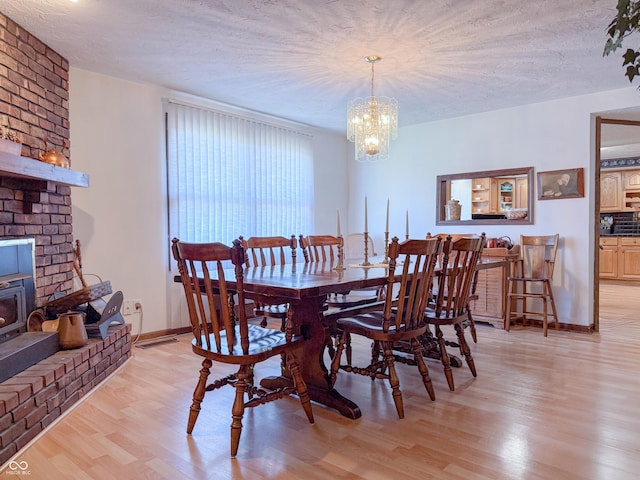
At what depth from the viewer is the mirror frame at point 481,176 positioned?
180 inches

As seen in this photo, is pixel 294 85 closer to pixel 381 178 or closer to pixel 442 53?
pixel 442 53

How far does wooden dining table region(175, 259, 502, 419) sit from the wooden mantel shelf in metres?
1.00

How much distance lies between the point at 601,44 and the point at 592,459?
267cm

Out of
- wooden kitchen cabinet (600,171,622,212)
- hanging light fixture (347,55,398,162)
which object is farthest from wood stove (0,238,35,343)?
wooden kitchen cabinet (600,171,622,212)

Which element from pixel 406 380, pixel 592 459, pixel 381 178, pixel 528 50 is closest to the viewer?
pixel 592 459

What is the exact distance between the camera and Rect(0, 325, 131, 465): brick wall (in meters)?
1.88

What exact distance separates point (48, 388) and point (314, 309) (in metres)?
1.40

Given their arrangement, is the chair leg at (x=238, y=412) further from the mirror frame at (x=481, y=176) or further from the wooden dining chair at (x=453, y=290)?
the mirror frame at (x=481, y=176)

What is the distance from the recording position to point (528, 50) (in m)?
3.08

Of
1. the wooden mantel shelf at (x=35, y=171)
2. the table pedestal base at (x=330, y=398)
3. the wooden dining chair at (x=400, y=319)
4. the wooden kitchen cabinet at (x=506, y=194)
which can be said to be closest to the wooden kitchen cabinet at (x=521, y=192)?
the wooden kitchen cabinet at (x=506, y=194)

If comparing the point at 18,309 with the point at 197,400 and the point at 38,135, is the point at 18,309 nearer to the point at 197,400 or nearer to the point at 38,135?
the point at 38,135

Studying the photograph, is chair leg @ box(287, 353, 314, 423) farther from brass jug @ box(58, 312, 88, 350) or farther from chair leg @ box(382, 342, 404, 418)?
brass jug @ box(58, 312, 88, 350)

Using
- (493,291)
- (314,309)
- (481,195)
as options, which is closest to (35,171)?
(314,309)

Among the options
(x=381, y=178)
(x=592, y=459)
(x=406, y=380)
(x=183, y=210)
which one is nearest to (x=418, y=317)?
(x=406, y=380)
